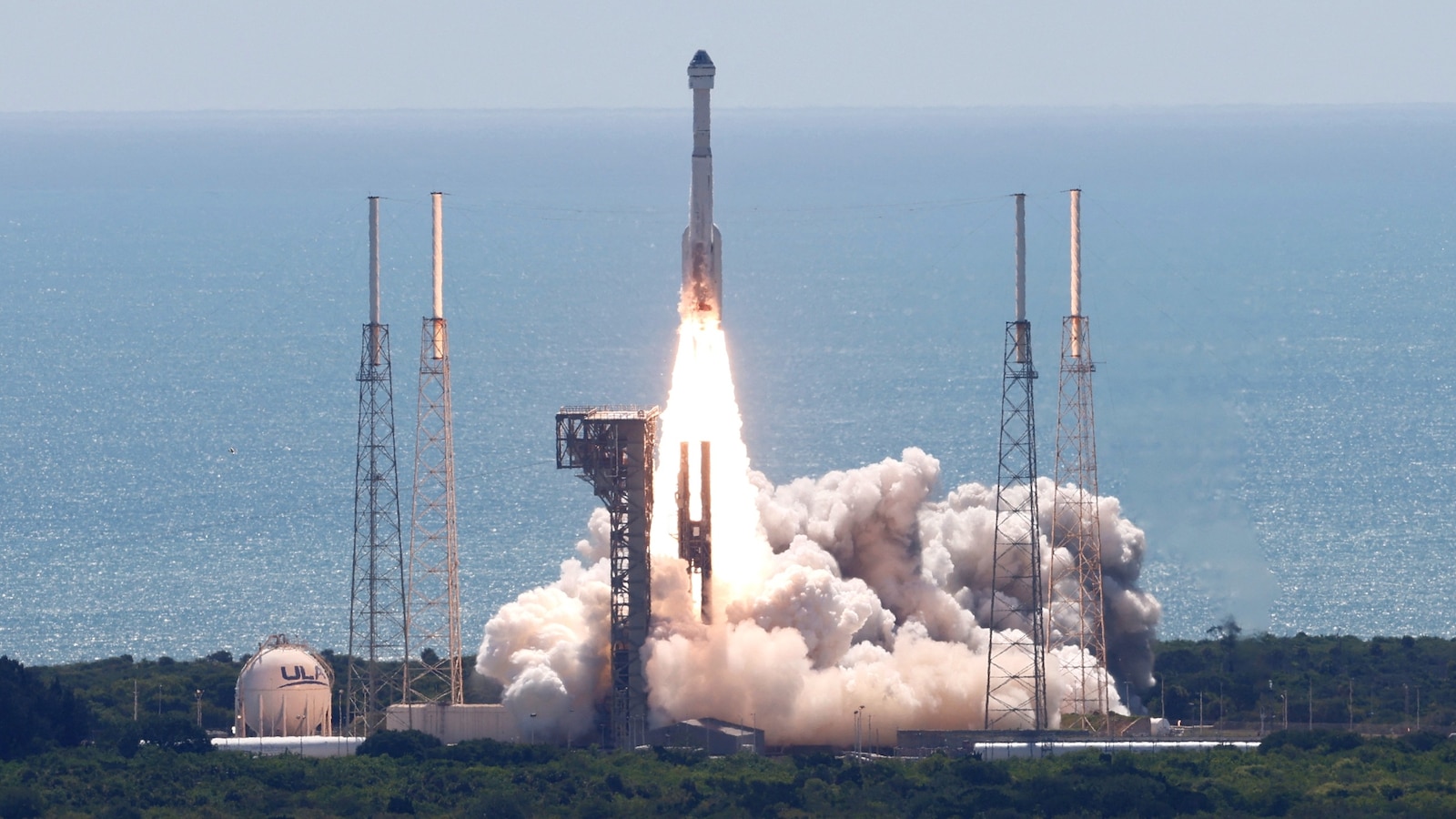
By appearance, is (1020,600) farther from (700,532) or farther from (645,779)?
(645,779)

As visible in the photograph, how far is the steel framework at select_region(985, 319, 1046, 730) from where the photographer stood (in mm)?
82375

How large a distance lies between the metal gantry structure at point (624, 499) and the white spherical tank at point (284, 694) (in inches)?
367

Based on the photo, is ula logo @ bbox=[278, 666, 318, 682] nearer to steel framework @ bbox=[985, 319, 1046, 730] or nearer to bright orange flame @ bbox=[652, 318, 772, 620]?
bright orange flame @ bbox=[652, 318, 772, 620]

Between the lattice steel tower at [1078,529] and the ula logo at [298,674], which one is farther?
the ula logo at [298,674]

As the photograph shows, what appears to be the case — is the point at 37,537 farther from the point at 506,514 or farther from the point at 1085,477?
the point at 1085,477

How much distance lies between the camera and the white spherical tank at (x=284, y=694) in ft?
289

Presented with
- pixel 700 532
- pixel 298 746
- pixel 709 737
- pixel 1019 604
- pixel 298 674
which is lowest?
pixel 298 746

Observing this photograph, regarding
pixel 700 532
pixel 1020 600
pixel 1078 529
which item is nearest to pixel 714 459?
pixel 700 532

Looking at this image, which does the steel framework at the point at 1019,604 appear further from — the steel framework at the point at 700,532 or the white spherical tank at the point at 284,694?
the white spherical tank at the point at 284,694

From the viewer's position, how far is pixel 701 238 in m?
85.4

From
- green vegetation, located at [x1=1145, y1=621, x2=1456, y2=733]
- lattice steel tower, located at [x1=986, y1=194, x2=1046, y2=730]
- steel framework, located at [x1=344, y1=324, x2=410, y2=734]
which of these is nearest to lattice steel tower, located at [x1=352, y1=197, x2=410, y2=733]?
steel framework, located at [x1=344, y1=324, x2=410, y2=734]

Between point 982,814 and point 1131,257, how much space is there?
312ft

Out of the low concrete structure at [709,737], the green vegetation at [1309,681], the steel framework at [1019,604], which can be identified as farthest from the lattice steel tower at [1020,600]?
the low concrete structure at [709,737]

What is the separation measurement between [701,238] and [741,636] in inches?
411
